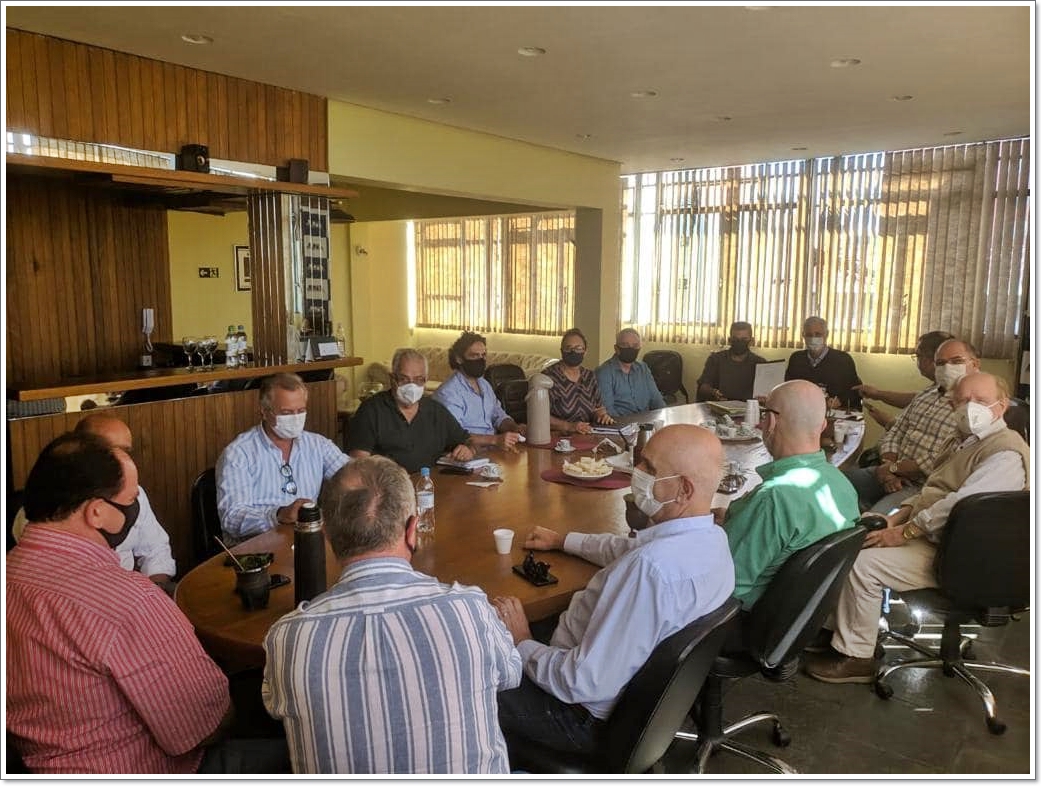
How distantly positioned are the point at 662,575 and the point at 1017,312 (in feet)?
19.8

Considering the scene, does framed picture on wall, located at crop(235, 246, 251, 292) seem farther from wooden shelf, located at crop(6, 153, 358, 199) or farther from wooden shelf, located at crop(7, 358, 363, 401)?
wooden shelf, located at crop(7, 358, 363, 401)

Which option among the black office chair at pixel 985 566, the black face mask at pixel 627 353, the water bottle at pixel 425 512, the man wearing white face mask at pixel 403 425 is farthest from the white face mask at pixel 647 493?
the black face mask at pixel 627 353

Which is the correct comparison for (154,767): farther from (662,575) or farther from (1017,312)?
(1017,312)

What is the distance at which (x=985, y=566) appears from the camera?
2.87m

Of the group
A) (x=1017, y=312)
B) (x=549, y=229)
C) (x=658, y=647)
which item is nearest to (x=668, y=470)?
(x=658, y=647)

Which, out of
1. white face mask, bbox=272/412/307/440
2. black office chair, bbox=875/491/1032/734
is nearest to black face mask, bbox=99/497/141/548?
white face mask, bbox=272/412/307/440

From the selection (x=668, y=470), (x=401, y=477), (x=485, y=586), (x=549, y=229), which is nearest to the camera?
(x=401, y=477)

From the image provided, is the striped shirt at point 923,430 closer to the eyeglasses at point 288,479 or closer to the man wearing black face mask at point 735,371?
the man wearing black face mask at point 735,371

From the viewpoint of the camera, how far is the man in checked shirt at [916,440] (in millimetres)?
4199

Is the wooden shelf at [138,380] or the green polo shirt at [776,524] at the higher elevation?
the wooden shelf at [138,380]

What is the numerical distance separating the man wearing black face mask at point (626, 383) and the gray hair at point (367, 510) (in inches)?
163

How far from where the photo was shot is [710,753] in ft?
8.75

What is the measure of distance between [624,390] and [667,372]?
7.71 ft

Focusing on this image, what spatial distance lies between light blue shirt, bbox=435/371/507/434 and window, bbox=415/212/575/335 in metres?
4.80
